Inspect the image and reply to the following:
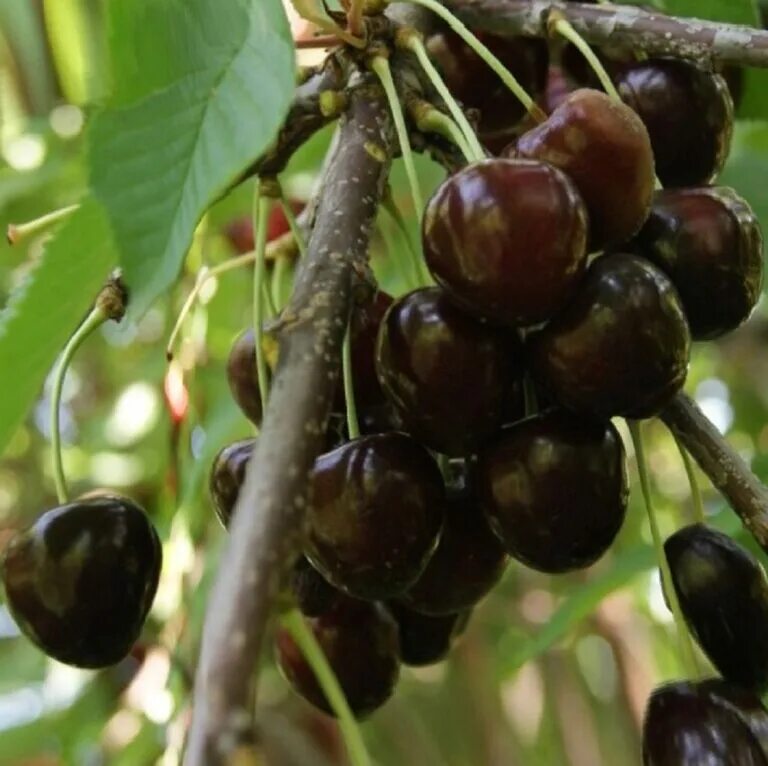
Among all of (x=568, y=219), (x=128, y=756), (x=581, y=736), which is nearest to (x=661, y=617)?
(x=581, y=736)

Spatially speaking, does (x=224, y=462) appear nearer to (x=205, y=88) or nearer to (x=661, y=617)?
(x=205, y=88)

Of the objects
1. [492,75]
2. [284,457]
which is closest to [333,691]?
[284,457]

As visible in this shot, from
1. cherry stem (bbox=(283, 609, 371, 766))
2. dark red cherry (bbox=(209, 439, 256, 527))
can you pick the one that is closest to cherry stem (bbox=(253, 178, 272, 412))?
dark red cherry (bbox=(209, 439, 256, 527))

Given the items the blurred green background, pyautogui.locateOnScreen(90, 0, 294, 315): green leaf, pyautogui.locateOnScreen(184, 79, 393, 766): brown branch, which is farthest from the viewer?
the blurred green background

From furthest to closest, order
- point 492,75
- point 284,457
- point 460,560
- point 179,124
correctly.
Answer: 1. point 492,75
2. point 460,560
3. point 179,124
4. point 284,457

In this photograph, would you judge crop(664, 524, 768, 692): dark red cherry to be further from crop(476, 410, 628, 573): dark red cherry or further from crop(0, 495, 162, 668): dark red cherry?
crop(0, 495, 162, 668): dark red cherry

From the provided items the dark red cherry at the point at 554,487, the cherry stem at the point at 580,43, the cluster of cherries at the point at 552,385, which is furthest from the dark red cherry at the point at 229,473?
the cherry stem at the point at 580,43

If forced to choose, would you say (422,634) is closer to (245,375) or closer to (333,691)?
(245,375)
